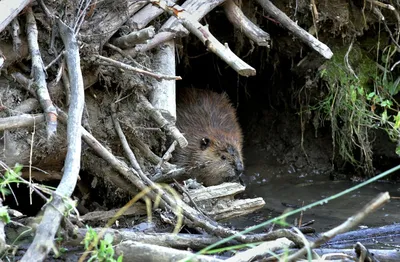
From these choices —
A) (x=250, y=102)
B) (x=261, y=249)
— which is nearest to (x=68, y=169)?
(x=261, y=249)

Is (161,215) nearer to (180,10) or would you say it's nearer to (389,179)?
(180,10)

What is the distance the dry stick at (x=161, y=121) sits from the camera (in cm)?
371

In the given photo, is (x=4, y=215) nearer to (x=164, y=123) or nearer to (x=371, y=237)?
(x=164, y=123)

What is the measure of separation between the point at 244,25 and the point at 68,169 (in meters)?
2.20

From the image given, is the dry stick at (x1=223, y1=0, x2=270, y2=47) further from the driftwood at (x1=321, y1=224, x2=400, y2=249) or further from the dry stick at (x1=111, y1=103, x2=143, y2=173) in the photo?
the driftwood at (x1=321, y1=224, x2=400, y2=249)

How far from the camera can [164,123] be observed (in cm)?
387

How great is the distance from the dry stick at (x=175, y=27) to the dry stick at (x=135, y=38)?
3.7 inches

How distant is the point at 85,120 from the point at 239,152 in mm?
2171

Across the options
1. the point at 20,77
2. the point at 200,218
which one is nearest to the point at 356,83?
the point at 200,218

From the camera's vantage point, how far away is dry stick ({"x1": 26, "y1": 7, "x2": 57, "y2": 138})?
316 centimetres

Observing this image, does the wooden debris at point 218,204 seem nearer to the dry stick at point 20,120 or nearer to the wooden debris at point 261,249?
the wooden debris at point 261,249

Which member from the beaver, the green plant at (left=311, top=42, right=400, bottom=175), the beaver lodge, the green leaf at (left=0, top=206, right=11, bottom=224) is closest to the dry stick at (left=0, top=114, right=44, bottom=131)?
the beaver lodge

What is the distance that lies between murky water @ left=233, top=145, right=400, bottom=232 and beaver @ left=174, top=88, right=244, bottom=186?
0.47 metres

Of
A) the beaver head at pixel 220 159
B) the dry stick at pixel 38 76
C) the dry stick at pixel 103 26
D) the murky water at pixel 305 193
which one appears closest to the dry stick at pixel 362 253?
the dry stick at pixel 38 76
